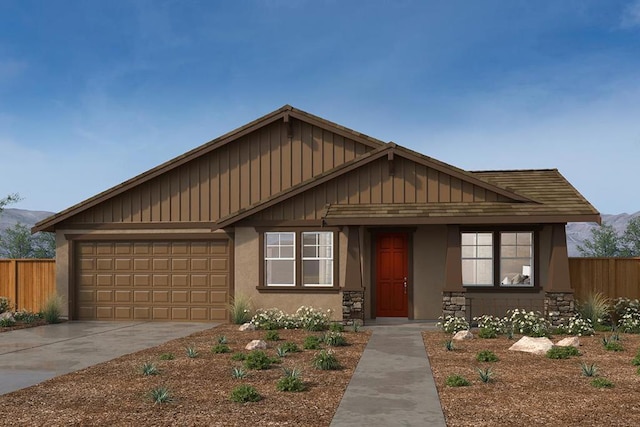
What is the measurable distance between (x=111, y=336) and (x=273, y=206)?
19.5 ft

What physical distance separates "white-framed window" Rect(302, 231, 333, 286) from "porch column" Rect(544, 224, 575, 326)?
6.25 metres

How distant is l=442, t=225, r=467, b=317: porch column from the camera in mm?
16406

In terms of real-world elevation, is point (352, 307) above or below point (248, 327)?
above

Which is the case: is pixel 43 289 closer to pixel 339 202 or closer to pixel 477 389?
pixel 339 202

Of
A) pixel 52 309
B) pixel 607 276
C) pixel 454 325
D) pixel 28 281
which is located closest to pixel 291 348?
pixel 454 325

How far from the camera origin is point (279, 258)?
18.2 meters

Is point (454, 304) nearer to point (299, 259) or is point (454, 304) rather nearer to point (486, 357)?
point (299, 259)

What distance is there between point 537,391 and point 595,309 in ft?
28.4

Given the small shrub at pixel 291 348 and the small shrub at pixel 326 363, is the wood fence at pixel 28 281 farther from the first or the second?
the small shrub at pixel 326 363

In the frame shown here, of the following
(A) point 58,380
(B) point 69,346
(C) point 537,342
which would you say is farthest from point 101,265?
(C) point 537,342

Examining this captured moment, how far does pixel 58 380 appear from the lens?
9.97 m

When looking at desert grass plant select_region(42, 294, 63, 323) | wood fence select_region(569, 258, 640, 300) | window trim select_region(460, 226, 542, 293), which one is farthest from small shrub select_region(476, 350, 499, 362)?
desert grass plant select_region(42, 294, 63, 323)

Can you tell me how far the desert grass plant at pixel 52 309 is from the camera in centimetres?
1905

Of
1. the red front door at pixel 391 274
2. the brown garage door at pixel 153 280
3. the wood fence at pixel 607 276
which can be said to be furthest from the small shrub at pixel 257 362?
the wood fence at pixel 607 276
